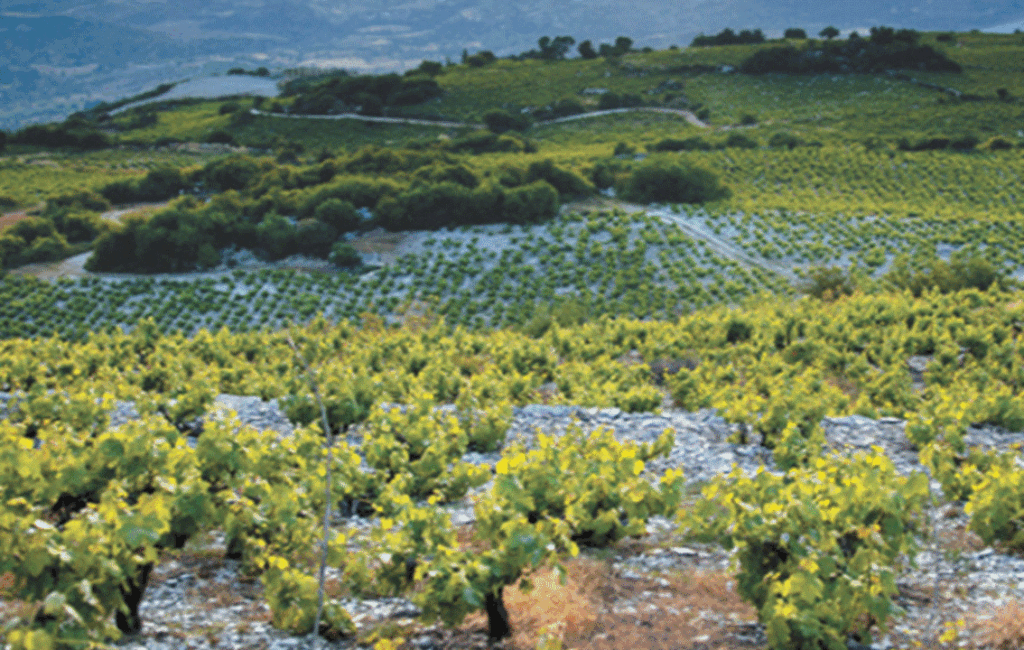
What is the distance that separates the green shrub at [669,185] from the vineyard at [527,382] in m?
0.31

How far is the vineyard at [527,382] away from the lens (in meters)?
8.95

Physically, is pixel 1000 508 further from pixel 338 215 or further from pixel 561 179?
pixel 561 179

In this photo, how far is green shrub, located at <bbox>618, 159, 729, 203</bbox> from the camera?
74.2m

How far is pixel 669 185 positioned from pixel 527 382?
55.1m

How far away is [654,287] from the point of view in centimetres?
5656

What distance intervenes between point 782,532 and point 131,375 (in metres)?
21.9

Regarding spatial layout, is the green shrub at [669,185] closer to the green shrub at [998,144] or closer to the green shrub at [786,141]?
the green shrub at [786,141]

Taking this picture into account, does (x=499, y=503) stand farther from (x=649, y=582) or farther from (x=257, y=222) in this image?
(x=257, y=222)

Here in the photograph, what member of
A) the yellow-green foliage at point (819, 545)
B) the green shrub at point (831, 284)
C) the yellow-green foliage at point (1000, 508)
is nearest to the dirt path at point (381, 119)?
the green shrub at point (831, 284)

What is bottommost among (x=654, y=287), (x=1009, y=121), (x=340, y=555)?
(x=654, y=287)

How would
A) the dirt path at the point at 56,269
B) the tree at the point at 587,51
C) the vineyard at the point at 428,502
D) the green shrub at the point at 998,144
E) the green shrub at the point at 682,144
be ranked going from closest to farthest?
the vineyard at the point at 428,502
the dirt path at the point at 56,269
the green shrub at the point at 998,144
the green shrub at the point at 682,144
the tree at the point at 587,51

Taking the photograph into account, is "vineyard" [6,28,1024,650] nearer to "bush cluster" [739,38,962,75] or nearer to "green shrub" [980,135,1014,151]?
"green shrub" [980,135,1014,151]

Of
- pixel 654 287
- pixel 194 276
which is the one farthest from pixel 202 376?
pixel 194 276

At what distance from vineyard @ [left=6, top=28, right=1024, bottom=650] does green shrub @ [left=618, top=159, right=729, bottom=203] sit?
1.02ft
